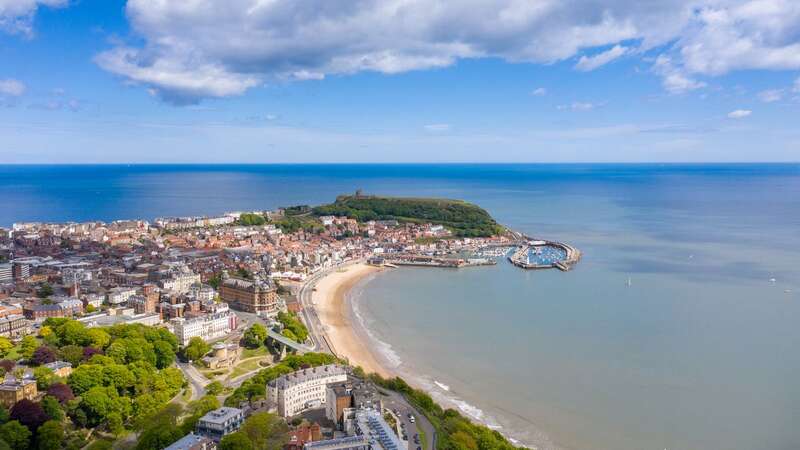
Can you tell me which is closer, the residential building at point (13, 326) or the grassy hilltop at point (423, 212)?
the residential building at point (13, 326)

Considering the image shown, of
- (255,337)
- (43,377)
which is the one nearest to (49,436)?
(43,377)

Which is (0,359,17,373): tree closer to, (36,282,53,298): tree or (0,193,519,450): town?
(0,193,519,450): town

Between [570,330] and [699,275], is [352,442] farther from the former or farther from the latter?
[699,275]

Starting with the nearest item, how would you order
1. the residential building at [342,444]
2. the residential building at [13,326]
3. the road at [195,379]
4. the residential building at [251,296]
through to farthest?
the residential building at [342,444] → the road at [195,379] → the residential building at [13,326] → the residential building at [251,296]

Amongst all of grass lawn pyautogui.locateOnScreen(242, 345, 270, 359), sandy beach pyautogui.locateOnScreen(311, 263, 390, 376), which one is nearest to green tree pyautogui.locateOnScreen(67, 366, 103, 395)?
grass lawn pyautogui.locateOnScreen(242, 345, 270, 359)

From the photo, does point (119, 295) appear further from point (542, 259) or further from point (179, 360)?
point (542, 259)

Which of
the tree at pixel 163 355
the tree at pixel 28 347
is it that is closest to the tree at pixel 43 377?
the tree at pixel 28 347

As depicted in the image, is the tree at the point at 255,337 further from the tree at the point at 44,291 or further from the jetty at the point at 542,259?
the jetty at the point at 542,259
